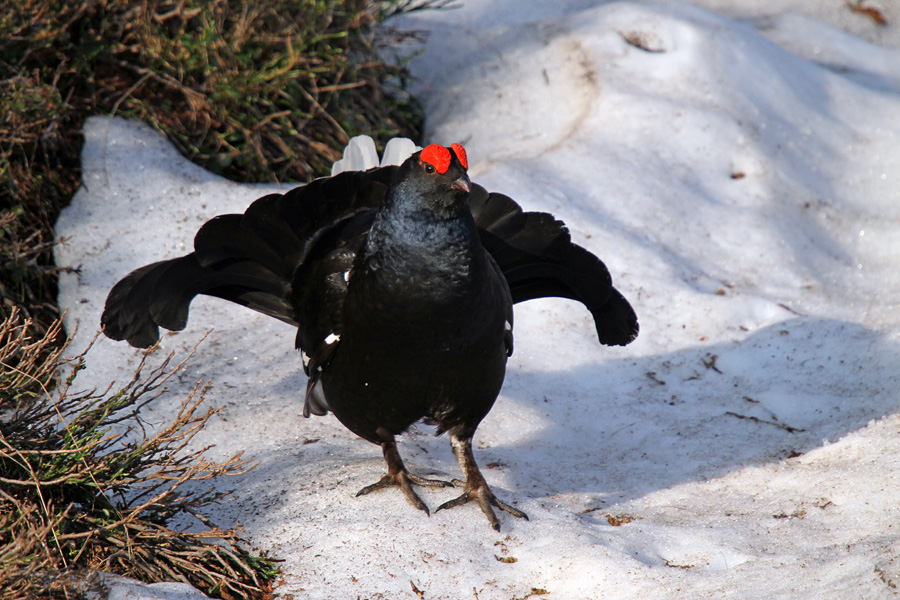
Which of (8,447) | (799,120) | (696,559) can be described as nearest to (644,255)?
(799,120)

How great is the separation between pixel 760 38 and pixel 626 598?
4.36 meters

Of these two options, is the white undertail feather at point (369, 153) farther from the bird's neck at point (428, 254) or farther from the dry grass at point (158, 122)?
the dry grass at point (158, 122)

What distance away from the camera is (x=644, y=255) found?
4.18m

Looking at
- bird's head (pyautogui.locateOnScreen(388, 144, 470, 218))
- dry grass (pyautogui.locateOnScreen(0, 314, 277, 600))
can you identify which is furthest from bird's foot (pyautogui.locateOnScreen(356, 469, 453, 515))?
bird's head (pyautogui.locateOnScreen(388, 144, 470, 218))

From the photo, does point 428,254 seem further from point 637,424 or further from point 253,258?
point 637,424

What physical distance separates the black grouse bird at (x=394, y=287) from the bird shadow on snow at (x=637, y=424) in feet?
0.75

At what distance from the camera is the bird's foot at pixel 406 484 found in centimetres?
271

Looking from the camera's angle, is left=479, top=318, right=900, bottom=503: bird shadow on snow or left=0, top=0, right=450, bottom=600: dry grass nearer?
left=0, top=0, right=450, bottom=600: dry grass

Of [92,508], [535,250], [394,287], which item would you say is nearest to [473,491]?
[394,287]

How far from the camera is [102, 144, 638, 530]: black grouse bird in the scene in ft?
7.89

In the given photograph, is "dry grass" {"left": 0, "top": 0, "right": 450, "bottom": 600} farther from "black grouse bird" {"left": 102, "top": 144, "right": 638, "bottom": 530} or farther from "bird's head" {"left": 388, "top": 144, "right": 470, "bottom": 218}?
"bird's head" {"left": 388, "top": 144, "right": 470, "bottom": 218}

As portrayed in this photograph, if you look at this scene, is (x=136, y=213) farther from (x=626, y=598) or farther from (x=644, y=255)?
(x=626, y=598)

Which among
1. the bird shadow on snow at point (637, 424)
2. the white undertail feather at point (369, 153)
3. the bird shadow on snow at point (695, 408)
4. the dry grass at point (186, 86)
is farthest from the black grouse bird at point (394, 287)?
the dry grass at point (186, 86)

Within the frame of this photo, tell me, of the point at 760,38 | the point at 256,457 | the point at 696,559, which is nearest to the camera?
the point at 696,559
